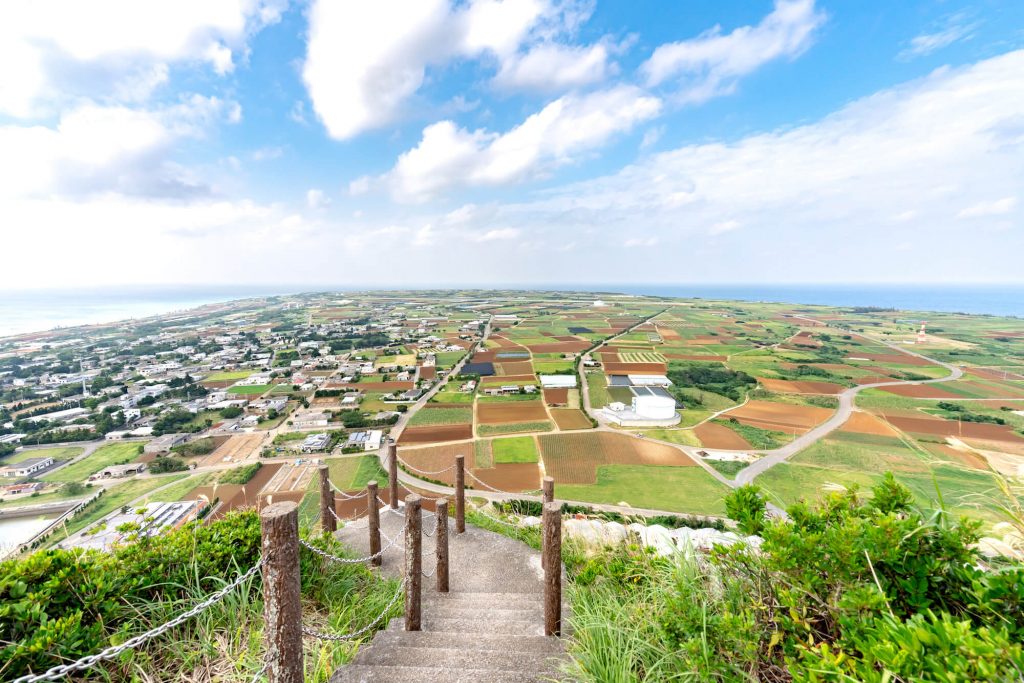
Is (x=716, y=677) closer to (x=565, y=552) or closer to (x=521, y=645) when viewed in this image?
(x=521, y=645)

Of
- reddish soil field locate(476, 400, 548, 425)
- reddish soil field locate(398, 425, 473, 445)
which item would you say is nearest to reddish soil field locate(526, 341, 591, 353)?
reddish soil field locate(476, 400, 548, 425)

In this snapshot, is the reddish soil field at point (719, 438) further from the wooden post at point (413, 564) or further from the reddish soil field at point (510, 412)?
the wooden post at point (413, 564)

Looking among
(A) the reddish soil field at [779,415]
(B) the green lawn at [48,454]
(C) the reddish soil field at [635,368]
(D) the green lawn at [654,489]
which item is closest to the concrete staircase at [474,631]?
(D) the green lawn at [654,489]

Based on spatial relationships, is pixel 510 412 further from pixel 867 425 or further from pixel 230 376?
pixel 230 376

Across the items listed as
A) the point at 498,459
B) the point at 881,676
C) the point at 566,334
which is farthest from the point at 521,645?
the point at 566,334

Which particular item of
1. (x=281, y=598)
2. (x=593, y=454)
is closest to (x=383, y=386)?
(x=593, y=454)
